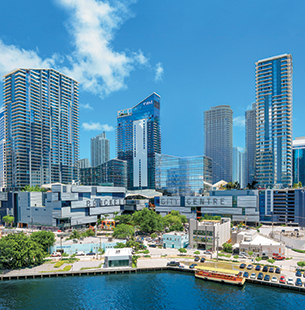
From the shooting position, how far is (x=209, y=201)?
161500 millimetres

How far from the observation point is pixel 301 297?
62.1 metres

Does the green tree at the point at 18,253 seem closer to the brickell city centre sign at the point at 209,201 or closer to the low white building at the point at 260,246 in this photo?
the low white building at the point at 260,246

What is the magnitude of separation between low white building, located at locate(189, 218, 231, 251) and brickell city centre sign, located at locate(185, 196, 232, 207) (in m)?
52.9

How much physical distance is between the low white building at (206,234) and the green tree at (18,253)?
177ft

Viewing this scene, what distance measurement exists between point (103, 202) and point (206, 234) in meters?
79.7

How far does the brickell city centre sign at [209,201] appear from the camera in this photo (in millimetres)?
157625

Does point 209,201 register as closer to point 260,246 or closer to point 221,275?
point 260,246

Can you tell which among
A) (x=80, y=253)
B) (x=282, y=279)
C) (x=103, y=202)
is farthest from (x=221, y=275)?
(x=103, y=202)

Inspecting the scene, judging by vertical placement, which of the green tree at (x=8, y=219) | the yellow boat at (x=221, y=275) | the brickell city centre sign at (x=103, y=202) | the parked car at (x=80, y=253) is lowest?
the green tree at (x=8, y=219)

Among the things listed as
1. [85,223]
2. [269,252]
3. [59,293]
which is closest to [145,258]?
[59,293]

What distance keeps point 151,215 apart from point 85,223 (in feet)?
137

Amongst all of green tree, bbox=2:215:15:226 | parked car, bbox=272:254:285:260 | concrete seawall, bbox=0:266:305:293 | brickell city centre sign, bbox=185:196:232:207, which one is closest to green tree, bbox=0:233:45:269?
concrete seawall, bbox=0:266:305:293

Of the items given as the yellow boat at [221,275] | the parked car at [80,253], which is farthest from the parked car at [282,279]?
the parked car at [80,253]

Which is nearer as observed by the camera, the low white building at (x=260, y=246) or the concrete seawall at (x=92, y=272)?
the concrete seawall at (x=92, y=272)
